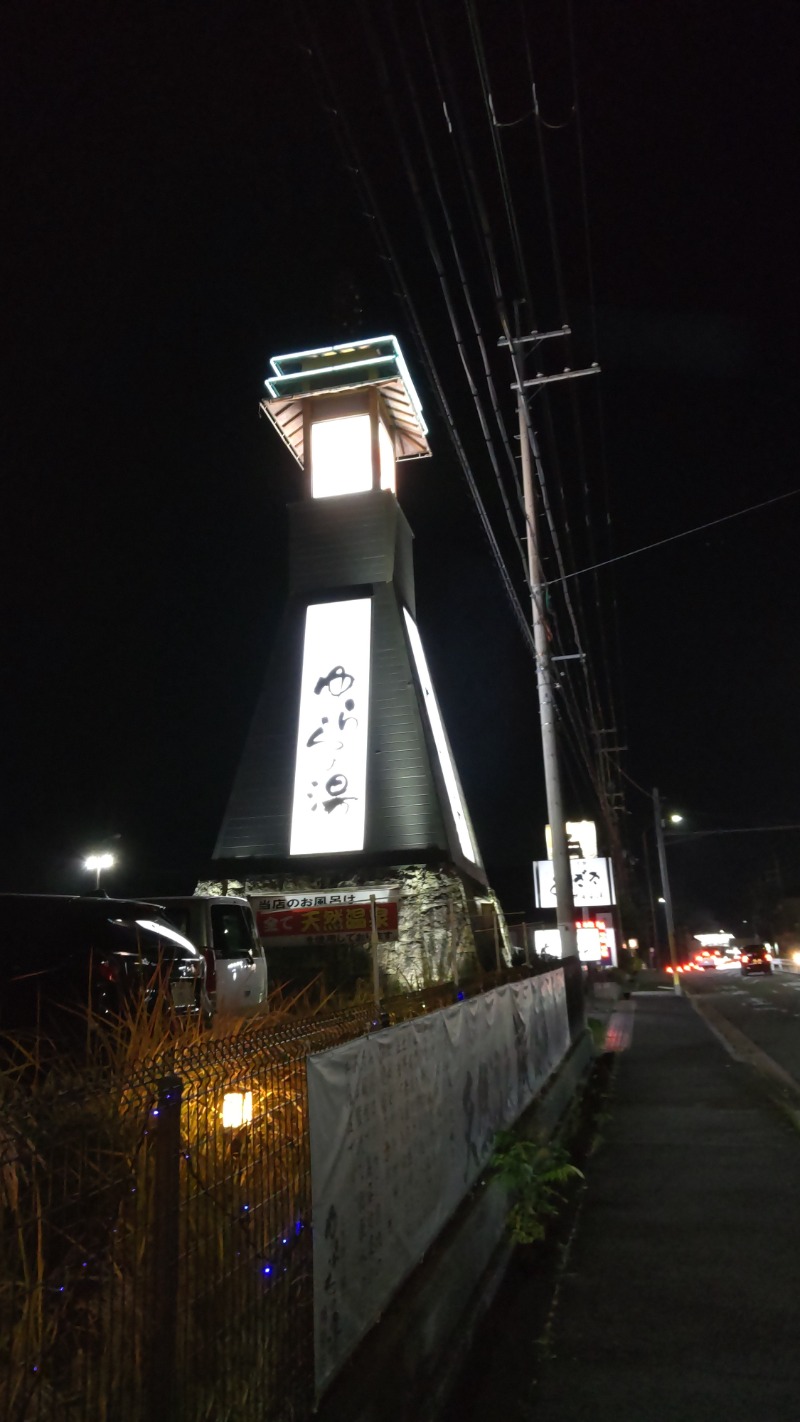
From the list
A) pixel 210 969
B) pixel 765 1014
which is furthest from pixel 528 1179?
pixel 765 1014

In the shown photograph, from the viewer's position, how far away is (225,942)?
11375 millimetres

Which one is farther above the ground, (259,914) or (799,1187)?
(259,914)

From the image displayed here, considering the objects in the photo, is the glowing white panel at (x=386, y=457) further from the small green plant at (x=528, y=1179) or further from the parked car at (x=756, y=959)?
the parked car at (x=756, y=959)

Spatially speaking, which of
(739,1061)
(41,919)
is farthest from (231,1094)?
(739,1061)

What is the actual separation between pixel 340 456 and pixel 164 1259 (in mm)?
19491

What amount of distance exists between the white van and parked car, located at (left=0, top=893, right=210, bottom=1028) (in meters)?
2.82

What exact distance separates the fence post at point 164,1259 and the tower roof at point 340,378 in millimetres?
19623

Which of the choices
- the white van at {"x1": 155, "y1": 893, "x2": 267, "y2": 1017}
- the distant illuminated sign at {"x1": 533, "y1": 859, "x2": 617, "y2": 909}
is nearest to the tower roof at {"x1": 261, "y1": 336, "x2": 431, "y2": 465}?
the white van at {"x1": 155, "y1": 893, "x2": 267, "y2": 1017}

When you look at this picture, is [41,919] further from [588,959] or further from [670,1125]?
[588,959]

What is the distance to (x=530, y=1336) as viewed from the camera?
186 inches

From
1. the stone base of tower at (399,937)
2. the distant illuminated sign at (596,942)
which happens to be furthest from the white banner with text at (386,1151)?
the distant illuminated sign at (596,942)

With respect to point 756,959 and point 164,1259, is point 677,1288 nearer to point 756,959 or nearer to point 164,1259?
point 164,1259

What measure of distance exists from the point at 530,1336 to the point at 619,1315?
0.54 metres

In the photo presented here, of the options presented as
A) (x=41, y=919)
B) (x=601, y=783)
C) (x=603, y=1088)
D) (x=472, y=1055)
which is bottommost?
(x=603, y=1088)
